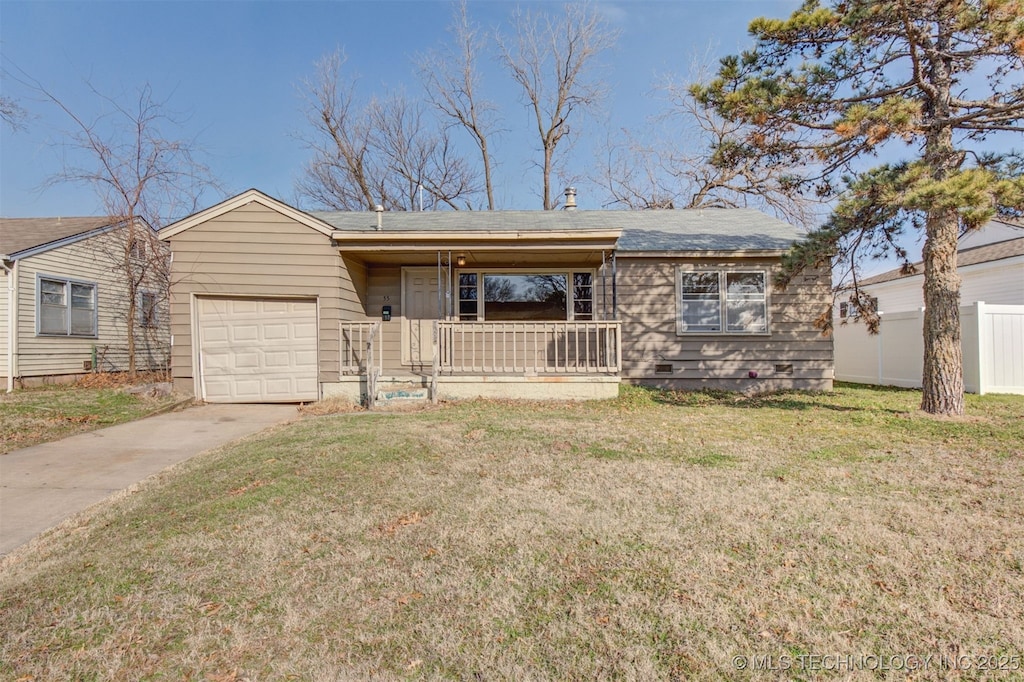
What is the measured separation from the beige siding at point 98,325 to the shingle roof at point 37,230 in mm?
294

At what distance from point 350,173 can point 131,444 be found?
1983cm

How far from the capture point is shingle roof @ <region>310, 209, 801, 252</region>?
976 cm

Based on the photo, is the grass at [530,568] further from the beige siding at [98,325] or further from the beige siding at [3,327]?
the beige siding at [98,325]

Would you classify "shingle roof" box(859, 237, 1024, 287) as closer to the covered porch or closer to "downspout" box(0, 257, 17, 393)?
the covered porch

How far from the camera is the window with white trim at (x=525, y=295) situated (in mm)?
10125

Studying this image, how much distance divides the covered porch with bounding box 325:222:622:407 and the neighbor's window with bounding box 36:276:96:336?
825 centimetres

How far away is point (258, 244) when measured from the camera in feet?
27.8

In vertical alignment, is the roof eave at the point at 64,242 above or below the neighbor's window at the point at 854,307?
above

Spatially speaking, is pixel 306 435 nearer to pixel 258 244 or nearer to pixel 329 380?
pixel 329 380

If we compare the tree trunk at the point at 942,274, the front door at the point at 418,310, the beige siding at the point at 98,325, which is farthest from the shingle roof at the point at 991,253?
the beige siding at the point at 98,325

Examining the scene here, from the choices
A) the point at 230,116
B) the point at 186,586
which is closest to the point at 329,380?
the point at 186,586

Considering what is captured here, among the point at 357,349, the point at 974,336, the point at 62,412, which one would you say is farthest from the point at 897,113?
the point at 62,412

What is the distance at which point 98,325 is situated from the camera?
512 inches

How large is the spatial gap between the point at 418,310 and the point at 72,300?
9437mm
